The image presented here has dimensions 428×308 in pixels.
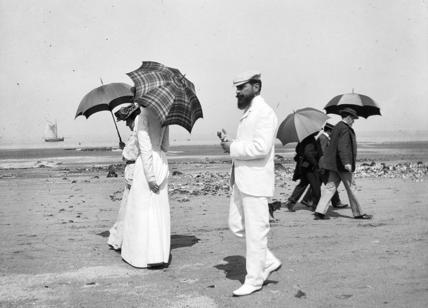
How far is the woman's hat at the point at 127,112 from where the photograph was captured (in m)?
6.14

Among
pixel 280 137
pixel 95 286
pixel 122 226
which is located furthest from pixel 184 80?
pixel 280 137

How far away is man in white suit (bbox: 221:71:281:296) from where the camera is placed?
4316 millimetres

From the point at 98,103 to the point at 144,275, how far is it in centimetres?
276

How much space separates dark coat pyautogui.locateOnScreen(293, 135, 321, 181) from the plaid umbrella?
4.12m

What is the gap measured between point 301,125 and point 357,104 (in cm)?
113

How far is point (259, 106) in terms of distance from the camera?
4391 mm

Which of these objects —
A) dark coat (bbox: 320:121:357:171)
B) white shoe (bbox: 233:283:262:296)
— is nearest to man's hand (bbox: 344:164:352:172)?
dark coat (bbox: 320:121:357:171)

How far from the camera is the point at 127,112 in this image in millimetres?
6141

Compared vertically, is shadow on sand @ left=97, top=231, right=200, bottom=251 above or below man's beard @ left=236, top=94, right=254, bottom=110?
below

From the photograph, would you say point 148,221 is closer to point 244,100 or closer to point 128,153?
point 128,153

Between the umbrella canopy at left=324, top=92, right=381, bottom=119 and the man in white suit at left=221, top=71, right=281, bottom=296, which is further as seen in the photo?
the umbrella canopy at left=324, top=92, right=381, bottom=119

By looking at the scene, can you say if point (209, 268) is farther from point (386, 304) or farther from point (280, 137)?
point (280, 137)

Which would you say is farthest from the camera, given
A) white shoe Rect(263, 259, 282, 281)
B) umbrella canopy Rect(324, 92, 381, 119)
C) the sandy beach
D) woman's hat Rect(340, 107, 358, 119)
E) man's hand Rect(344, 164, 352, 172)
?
umbrella canopy Rect(324, 92, 381, 119)

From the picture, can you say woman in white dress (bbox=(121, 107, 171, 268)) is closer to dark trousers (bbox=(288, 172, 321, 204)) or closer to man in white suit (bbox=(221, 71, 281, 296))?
man in white suit (bbox=(221, 71, 281, 296))
